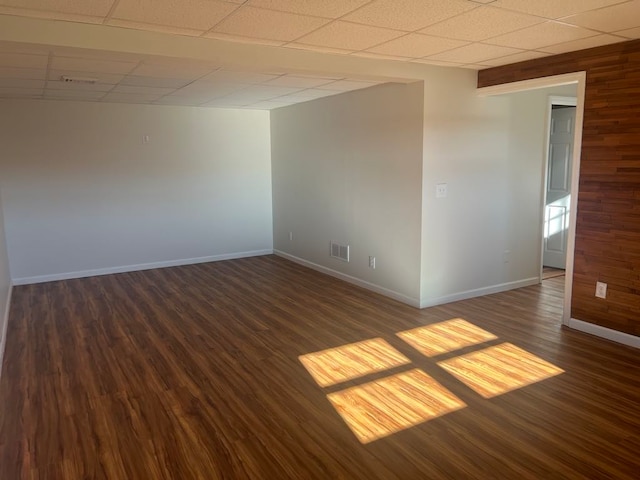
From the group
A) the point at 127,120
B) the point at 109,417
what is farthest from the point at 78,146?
the point at 109,417

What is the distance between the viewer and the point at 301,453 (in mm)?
2531

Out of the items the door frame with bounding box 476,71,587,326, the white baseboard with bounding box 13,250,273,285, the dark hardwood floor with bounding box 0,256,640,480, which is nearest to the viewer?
the dark hardwood floor with bounding box 0,256,640,480

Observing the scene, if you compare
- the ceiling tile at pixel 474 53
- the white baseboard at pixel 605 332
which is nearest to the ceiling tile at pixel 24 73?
the ceiling tile at pixel 474 53

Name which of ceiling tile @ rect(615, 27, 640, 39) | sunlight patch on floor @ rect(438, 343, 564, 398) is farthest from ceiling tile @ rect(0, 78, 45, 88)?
ceiling tile @ rect(615, 27, 640, 39)

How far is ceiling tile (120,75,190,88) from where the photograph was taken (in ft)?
15.1

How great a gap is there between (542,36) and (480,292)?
9.23 ft

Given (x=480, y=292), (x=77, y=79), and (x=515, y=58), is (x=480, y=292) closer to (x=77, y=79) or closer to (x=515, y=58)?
(x=515, y=58)

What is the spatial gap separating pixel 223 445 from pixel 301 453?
44cm

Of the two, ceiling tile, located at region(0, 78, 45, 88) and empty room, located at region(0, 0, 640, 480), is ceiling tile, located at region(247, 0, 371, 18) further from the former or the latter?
ceiling tile, located at region(0, 78, 45, 88)

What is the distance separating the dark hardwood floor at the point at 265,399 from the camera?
8.01 ft

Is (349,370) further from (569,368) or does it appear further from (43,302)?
(43,302)

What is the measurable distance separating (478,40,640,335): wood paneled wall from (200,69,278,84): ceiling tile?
2.64m

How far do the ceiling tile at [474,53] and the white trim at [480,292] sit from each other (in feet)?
7.83

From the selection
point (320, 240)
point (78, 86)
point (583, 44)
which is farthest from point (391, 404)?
point (78, 86)
